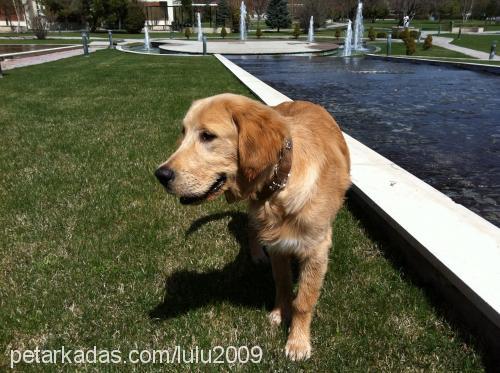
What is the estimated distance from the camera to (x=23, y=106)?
36.8 ft

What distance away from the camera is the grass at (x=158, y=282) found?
9.95 feet

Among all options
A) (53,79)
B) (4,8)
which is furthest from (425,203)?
(4,8)

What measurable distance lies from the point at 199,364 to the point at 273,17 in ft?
266

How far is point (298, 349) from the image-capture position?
3008mm

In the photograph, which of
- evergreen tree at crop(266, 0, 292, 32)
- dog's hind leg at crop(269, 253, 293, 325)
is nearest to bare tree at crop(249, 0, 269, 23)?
evergreen tree at crop(266, 0, 292, 32)

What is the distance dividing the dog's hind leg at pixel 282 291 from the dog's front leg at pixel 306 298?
0.29 m

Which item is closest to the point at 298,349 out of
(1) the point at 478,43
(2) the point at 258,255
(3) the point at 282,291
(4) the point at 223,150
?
(3) the point at 282,291

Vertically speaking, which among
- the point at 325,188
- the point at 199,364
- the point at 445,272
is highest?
the point at 325,188

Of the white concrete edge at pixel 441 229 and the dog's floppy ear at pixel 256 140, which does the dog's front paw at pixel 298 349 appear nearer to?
the white concrete edge at pixel 441 229

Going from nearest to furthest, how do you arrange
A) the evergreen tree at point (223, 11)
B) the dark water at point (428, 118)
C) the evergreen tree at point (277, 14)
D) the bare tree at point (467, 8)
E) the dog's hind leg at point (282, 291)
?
the dog's hind leg at point (282, 291) < the dark water at point (428, 118) < the evergreen tree at point (277, 14) < the evergreen tree at point (223, 11) < the bare tree at point (467, 8)

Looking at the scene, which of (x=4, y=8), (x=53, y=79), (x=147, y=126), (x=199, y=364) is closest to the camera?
(x=199, y=364)

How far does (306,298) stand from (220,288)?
965 mm

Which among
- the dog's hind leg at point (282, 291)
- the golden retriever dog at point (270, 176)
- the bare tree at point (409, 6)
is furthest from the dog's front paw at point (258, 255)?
the bare tree at point (409, 6)

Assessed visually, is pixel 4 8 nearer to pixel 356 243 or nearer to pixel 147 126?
pixel 147 126
